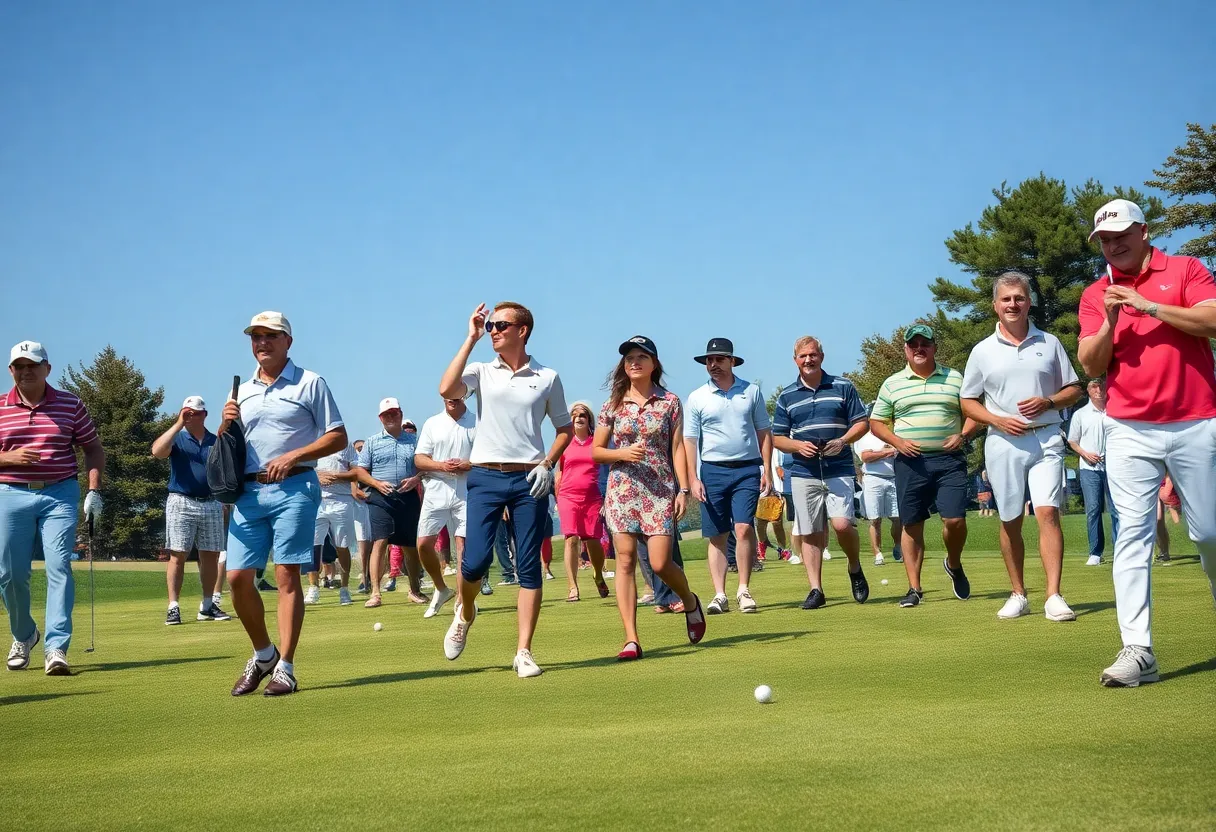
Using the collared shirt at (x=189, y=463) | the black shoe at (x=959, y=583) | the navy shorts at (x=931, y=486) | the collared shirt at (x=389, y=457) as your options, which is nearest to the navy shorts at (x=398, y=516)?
the collared shirt at (x=389, y=457)

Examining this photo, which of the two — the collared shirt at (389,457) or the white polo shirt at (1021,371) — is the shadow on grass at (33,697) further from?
the collared shirt at (389,457)

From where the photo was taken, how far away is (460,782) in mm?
4809

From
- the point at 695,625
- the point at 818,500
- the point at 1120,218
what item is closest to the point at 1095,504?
the point at 818,500

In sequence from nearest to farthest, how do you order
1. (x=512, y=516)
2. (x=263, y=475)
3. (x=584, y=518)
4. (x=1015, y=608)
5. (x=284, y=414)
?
(x=263, y=475) < (x=284, y=414) < (x=512, y=516) < (x=1015, y=608) < (x=584, y=518)

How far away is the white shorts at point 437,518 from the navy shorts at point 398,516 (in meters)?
1.31

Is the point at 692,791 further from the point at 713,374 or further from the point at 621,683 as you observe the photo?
the point at 713,374

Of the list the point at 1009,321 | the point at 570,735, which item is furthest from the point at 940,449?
the point at 570,735

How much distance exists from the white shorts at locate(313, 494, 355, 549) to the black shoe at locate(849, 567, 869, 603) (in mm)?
9774

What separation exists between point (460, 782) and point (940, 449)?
765 centimetres

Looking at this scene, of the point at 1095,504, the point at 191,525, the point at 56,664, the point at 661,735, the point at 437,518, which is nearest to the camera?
the point at 661,735

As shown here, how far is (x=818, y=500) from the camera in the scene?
1289 cm

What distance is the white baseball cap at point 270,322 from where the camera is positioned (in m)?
8.23

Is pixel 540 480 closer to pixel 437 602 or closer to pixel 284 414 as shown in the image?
pixel 284 414

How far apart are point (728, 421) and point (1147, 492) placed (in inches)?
243
